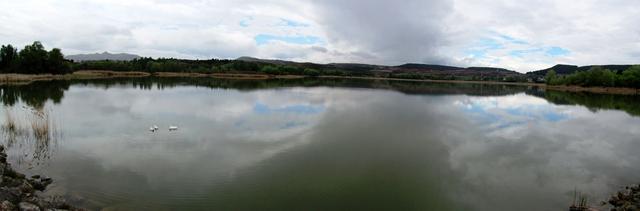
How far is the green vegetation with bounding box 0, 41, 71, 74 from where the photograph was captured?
44.5 m

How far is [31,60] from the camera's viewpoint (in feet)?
147

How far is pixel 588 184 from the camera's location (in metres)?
8.90

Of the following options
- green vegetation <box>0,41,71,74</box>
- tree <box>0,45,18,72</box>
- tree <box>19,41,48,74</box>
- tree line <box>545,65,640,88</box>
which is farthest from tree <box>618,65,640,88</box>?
tree <box>0,45,18,72</box>

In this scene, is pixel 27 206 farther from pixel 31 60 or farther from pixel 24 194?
pixel 31 60

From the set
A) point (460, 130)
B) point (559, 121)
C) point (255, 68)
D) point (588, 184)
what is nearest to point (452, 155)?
point (588, 184)

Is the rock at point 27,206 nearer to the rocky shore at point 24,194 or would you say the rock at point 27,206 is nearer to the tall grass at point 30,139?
the rocky shore at point 24,194

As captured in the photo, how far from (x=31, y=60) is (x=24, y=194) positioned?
5045 cm

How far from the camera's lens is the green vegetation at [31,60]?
44531 mm

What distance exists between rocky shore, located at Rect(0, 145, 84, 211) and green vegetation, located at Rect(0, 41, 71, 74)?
48.7 meters

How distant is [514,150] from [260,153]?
352 inches

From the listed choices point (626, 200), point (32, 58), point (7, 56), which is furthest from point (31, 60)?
point (626, 200)

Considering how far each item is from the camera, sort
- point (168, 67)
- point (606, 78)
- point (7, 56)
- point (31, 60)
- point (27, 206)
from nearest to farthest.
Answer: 1. point (27, 206)
2. point (31, 60)
3. point (7, 56)
4. point (606, 78)
5. point (168, 67)

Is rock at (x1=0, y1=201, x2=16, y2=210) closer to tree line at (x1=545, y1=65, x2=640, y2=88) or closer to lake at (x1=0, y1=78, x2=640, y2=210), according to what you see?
lake at (x1=0, y1=78, x2=640, y2=210)

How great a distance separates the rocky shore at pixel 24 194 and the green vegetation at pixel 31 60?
48.7 m
